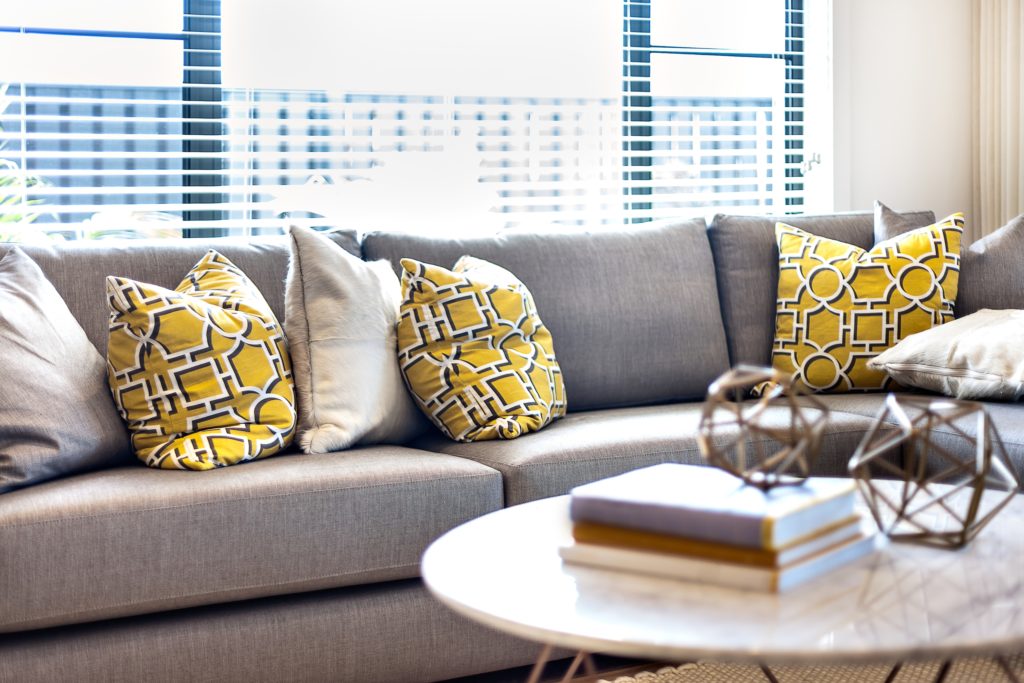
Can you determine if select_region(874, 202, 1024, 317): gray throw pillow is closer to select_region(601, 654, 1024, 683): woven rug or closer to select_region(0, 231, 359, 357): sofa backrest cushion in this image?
select_region(601, 654, 1024, 683): woven rug

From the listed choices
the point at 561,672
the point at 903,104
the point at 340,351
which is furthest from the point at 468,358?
the point at 903,104

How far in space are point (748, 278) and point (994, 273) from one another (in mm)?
613

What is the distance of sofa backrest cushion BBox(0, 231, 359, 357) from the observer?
7.32ft

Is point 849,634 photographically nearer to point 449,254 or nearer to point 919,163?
point 449,254

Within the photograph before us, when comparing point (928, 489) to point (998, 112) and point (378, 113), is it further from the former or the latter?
point (998, 112)

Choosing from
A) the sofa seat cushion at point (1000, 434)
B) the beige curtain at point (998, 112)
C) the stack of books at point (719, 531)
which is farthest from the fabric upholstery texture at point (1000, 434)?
the beige curtain at point (998, 112)

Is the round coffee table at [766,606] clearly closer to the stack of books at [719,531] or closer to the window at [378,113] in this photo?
the stack of books at [719,531]

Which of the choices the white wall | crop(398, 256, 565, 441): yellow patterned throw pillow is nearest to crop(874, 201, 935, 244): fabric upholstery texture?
the white wall

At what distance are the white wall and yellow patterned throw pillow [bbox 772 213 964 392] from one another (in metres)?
0.91

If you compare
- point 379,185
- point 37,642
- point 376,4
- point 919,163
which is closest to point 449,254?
point 379,185

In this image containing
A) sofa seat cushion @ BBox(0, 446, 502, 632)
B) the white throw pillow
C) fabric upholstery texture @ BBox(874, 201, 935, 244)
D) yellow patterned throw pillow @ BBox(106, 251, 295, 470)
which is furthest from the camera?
fabric upholstery texture @ BBox(874, 201, 935, 244)

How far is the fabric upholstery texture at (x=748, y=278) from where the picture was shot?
9.32ft

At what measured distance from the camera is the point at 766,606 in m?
1.03

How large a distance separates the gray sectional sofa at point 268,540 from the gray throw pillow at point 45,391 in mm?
48
